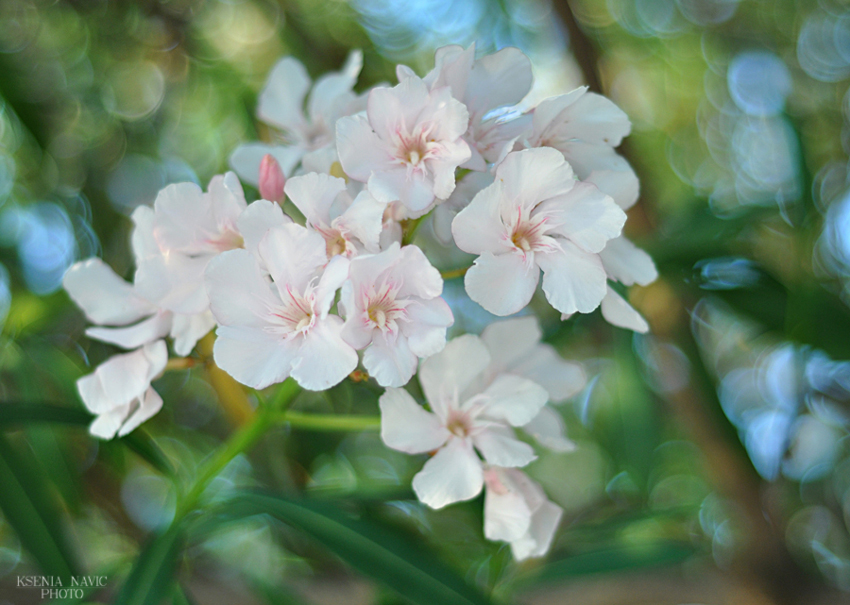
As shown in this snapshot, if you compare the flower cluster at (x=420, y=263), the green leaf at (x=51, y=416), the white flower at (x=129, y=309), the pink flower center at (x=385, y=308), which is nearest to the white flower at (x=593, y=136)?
the flower cluster at (x=420, y=263)

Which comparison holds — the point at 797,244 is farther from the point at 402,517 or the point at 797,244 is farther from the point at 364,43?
the point at 364,43

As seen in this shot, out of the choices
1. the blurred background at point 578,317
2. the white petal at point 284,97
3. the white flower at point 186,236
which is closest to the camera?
the white flower at point 186,236

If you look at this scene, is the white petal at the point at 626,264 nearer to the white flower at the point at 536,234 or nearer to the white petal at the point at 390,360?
the white flower at the point at 536,234

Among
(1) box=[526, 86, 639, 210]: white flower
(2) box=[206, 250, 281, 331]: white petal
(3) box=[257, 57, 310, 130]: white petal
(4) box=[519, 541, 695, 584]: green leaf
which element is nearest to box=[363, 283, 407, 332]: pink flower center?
(2) box=[206, 250, 281, 331]: white petal

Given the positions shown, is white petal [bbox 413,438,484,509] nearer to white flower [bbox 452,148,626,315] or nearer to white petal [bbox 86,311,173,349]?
white flower [bbox 452,148,626,315]

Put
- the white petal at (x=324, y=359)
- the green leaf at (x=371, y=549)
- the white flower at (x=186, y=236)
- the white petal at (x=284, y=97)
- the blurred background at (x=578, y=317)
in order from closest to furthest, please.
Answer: the white petal at (x=324, y=359) < the white flower at (x=186, y=236) < the green leaf at (x=371, y=549) < the white petal at (x=284, y=97) < the blurred background at (x=578, y=317)

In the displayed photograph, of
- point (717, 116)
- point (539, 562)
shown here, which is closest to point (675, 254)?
point (539, 562)

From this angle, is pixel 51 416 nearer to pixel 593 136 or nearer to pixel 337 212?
pixel 337 212
